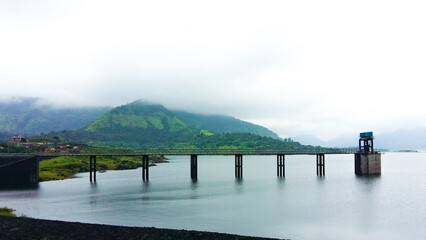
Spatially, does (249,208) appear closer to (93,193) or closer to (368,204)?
(368,204)

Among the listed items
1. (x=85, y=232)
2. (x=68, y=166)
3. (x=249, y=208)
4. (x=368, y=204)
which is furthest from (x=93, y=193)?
(x=68, y=166)

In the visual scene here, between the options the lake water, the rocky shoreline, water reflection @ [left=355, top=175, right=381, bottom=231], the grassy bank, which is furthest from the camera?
the grassy bank

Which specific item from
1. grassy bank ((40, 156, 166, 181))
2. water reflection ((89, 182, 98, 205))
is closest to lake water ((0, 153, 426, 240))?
water reflection ((89, 182, 98, 205))

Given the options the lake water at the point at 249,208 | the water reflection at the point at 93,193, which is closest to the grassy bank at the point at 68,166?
the water reflection at the point at 93,193

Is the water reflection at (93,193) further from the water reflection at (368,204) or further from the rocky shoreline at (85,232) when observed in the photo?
the water reflection at (368,204)

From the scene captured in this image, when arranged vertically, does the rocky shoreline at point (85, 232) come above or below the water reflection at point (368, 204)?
above

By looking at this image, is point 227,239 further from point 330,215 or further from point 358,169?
point 358,169

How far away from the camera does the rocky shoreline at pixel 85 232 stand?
134ft

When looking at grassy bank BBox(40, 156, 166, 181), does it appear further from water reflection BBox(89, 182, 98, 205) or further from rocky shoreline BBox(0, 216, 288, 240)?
rocky shoreline BBox(0, 216, 288, 240)

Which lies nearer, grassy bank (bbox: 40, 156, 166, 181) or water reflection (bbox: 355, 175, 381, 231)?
water reflection (bbox: 355, 175, 381, 231)

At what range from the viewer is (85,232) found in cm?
4309

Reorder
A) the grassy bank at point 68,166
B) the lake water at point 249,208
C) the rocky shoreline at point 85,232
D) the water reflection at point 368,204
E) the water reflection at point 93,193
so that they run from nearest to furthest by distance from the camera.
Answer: the rocky shoreline at point 85,232
the lake water at point 249,208
the water reflection at point 368,204
the water reflection at point 93,193
the grassy bank at point 68,166

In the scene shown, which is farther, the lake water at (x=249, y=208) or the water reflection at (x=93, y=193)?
the water reflection at (x=93, y=193)

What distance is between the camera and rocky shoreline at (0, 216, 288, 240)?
4094 cm
